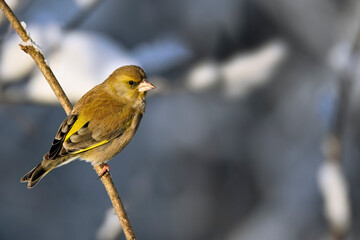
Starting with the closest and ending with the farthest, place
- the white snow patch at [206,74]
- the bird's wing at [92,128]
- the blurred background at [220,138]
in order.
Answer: the bird's wing at [92,128] < the white snow patch at [206,74] < the blurred background at [220,138]

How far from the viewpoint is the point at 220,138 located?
5867 mm

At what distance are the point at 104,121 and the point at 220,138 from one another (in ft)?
11.2

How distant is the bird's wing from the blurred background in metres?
2.44

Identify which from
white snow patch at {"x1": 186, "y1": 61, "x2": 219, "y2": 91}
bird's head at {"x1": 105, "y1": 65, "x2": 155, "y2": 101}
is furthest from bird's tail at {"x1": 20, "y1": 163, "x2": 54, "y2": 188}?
white snow patch at {"x1": 186, "y1": 61, "x2": 219, "y2": 91}

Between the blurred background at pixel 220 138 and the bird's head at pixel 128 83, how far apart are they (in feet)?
7.72

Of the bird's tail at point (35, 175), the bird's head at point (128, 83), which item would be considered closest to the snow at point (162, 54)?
the bird's head at point (128, 83)

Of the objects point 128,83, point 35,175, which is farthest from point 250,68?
point 35,175

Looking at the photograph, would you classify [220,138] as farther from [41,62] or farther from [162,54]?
[41,62]

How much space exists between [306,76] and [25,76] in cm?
334

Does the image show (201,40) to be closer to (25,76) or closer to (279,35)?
(279,35)

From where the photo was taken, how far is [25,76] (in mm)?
3520

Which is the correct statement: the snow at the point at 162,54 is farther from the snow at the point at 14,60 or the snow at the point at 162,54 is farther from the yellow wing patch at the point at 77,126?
the yellow wing patch at the point at 77,126

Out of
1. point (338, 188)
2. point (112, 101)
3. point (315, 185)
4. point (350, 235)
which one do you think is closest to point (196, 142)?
point (315, 185)

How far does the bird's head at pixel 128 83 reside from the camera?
260 cm
